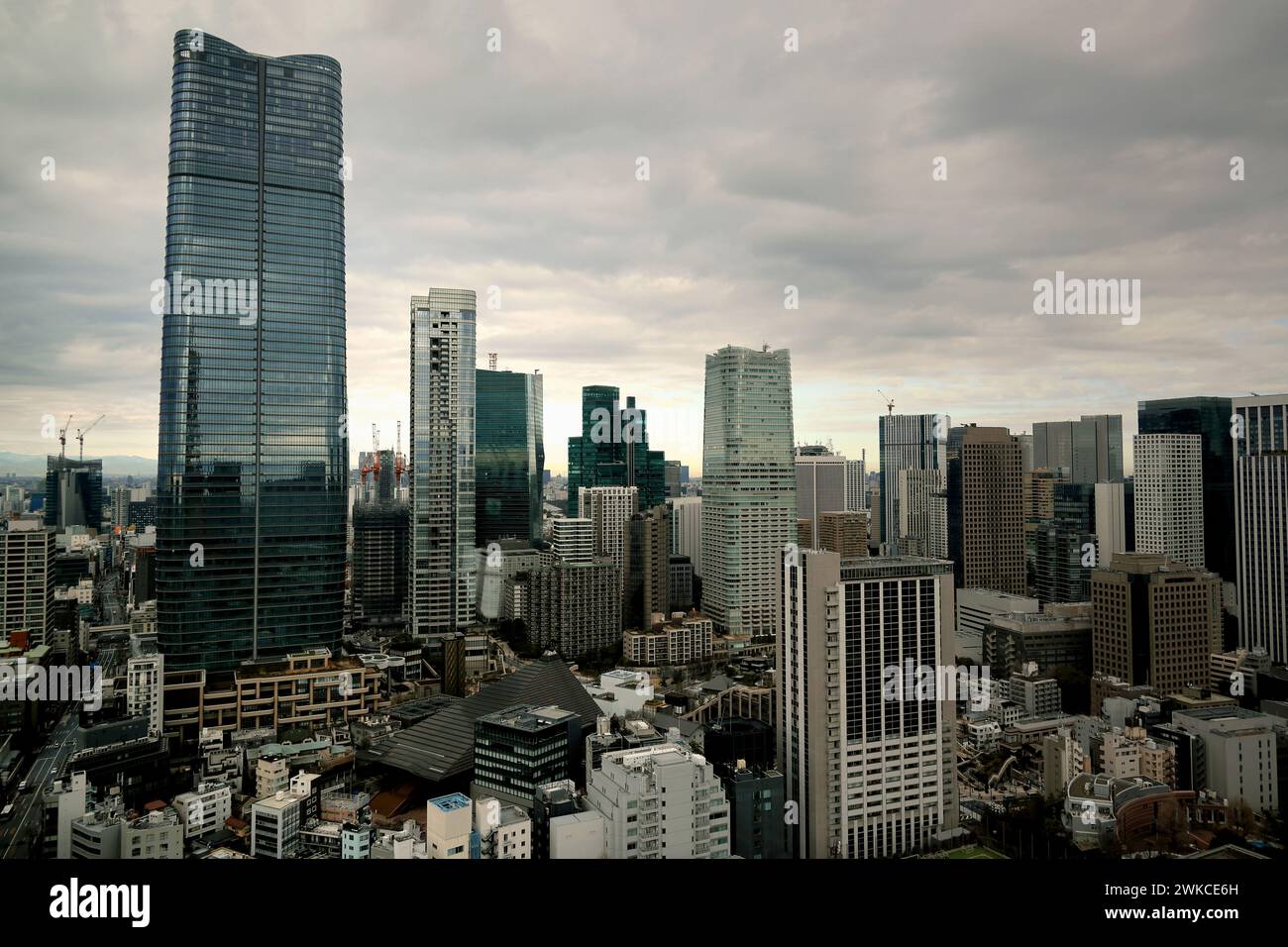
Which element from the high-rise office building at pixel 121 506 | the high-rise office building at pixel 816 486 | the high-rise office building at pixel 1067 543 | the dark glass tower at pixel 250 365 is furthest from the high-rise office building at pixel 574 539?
the high-rise office building at pixel 1067 543

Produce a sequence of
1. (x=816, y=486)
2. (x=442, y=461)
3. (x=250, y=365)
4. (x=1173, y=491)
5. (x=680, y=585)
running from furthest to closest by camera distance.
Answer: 1. (x=816, y=486)
2. (x=680, y=585)
3. (x=442, y=461)
4. (x=1173, y=491)
5. (x=250, y=365)

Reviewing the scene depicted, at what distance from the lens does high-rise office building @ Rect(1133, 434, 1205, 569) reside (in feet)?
54.3

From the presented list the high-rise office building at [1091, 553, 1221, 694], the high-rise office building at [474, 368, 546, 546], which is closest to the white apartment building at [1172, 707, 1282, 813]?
the high-rise office building at [1091, 553, 1221, 694]

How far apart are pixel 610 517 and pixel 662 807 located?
16189 millimetres

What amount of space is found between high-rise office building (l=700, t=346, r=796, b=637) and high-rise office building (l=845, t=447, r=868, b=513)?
6.01 meters

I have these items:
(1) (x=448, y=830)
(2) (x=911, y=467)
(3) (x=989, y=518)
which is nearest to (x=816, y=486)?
(2) (x=911, y=467)

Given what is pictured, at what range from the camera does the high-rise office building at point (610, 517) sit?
22125 mm

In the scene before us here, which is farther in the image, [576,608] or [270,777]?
[576,608]

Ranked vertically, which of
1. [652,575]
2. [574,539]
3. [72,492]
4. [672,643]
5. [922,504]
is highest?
[72,492]

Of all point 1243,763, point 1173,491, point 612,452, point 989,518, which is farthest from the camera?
point 612,452

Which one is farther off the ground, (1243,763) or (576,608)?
(576,608)

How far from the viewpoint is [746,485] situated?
19781 millimetres

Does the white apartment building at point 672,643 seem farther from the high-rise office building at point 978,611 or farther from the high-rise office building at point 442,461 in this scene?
the high-rise office building at point 978,611

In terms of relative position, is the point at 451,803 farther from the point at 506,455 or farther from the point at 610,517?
the point at 506,455
